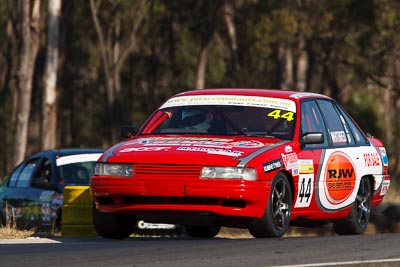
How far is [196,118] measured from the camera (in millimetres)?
11195

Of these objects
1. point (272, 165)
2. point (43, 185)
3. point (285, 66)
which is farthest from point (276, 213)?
point (285, 66)

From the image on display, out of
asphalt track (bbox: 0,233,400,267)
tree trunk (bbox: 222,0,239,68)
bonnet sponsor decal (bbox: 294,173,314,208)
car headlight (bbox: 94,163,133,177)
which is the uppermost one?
tree trunk (bbox: 222,0,239,68)

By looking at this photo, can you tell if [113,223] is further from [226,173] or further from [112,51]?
[112,51]

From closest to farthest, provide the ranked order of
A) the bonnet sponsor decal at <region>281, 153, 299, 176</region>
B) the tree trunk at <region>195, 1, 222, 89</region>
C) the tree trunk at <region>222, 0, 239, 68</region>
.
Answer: the bonnet sponsor decal at <region>281, 153, 299, 176</region> < the tree trunk at <region>195, 1, 222, 89</region> < the tree trunk at <region>222, 0, 239, 68</region>

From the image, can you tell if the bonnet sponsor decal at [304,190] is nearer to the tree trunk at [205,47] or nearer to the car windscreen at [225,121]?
the car windscreen at [225,121]

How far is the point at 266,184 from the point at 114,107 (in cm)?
3622

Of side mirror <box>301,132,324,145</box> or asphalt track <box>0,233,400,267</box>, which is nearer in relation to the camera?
asphalt track <box>0,233,400,267</box>

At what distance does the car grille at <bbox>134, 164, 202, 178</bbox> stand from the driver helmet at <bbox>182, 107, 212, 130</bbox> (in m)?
1.18

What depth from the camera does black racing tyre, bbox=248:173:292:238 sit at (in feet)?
33.2

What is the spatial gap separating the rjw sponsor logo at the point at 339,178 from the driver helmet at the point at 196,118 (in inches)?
47.7

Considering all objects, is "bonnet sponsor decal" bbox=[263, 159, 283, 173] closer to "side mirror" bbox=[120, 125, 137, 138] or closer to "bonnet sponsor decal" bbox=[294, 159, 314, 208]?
"bonnet sponsor decal" bbox=[294, 159, 314, 208]

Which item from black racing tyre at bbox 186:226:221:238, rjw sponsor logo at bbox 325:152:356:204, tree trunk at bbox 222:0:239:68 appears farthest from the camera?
tree trunk at bbox 222:0:239:68

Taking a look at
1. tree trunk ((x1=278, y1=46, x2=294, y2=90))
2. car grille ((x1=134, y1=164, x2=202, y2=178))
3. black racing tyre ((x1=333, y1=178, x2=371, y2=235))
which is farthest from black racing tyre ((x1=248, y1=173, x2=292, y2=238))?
tree trunk ((x1=278, y1=46, x2=294, y2=90))

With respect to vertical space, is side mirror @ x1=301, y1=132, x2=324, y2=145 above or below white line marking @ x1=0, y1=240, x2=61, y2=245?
above
